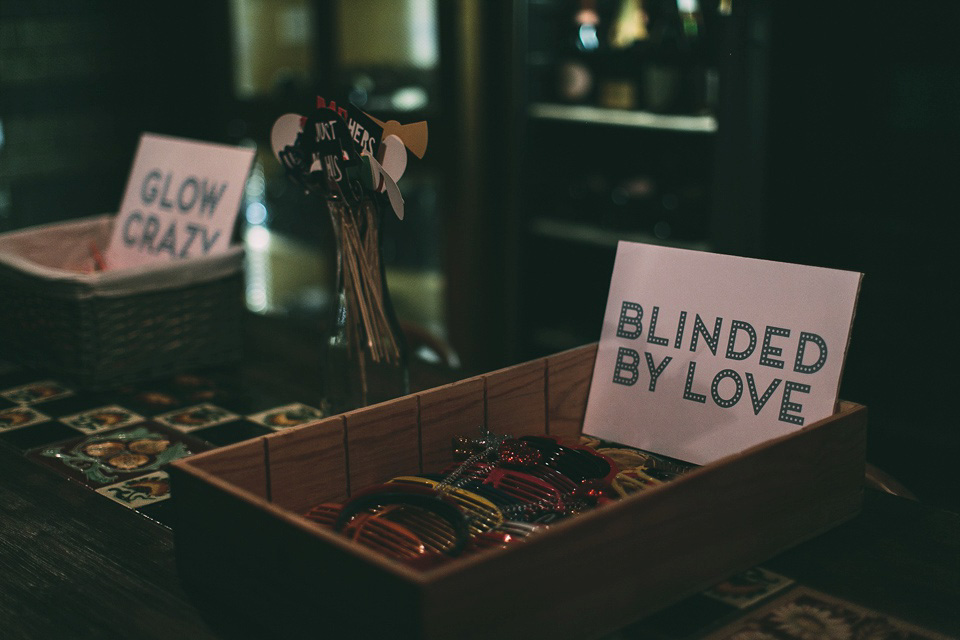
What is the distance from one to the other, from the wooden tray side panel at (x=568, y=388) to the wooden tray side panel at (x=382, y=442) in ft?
0.66

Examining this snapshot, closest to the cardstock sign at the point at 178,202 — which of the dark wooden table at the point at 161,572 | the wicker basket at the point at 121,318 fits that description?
the wicker basket at the point at 121,318

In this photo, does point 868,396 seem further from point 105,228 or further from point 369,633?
point 369,633

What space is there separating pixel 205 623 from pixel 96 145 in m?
3.49

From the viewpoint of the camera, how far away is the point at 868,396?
2.86 meters

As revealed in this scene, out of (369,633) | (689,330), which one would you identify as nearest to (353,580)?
(369,633)

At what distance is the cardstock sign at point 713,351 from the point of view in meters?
1.06

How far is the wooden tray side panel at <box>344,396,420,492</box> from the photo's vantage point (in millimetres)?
1039

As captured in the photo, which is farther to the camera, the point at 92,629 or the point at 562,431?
the point at 562,431

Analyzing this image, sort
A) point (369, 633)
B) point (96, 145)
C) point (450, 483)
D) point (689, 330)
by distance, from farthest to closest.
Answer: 1. point (96, 145)
2. point (689, 330)
3. point (450, 483)
4. point (369, 633)

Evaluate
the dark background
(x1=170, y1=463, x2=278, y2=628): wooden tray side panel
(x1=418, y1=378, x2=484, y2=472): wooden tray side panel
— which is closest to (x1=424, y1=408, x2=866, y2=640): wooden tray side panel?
(x1=170, y1=463, x2=278, y2=628): wooden tray side panel

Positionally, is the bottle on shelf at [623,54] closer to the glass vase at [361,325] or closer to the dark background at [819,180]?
the dark background at [819,180]

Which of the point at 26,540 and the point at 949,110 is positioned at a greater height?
the point at 949,110

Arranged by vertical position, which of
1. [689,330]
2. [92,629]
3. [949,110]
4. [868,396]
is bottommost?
[868,396]

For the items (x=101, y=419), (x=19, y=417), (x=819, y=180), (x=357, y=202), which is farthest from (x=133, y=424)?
(x=819, y=180)
